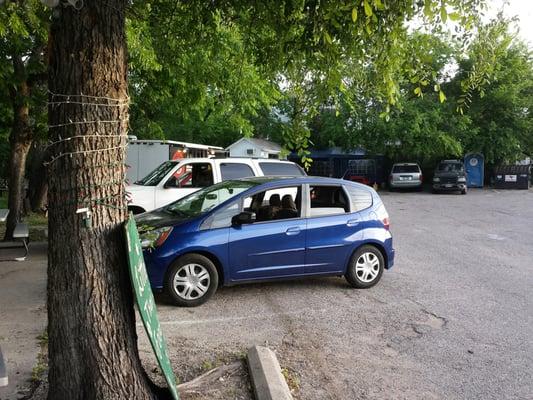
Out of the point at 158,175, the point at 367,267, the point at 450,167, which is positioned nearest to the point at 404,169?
the point at 450,167

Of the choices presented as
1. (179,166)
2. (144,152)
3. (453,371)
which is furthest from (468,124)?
(453,371)

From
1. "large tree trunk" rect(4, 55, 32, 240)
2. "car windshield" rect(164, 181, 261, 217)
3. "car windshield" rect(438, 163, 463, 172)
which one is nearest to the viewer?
"car windshield" rect(164, 181, 261, 217)

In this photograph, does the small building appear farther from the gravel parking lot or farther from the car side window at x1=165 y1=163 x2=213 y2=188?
the gravel parking lot

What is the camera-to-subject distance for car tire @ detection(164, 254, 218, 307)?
663 cm

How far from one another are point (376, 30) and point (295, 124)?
1.17 metres

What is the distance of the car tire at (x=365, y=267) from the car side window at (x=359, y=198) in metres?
0.61

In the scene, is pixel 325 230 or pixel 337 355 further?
pixel 325 230

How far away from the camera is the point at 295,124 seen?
4.86 m

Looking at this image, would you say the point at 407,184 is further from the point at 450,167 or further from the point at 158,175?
the point at 158,175

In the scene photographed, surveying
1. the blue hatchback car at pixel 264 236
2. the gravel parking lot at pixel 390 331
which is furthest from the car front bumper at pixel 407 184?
the blue hatchback car at pixel 264 236

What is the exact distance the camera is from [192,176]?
11383mm

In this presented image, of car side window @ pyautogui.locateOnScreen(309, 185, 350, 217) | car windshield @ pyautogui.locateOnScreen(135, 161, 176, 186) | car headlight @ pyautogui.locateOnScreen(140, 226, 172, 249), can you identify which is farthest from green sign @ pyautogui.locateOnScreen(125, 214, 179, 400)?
car windshield @ pyautogui.locateOnScreen(135, 161, 176, 186)

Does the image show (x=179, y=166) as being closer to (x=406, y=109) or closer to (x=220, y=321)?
(x=220, y=321)

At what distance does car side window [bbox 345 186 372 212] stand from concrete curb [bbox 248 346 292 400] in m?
3.63
